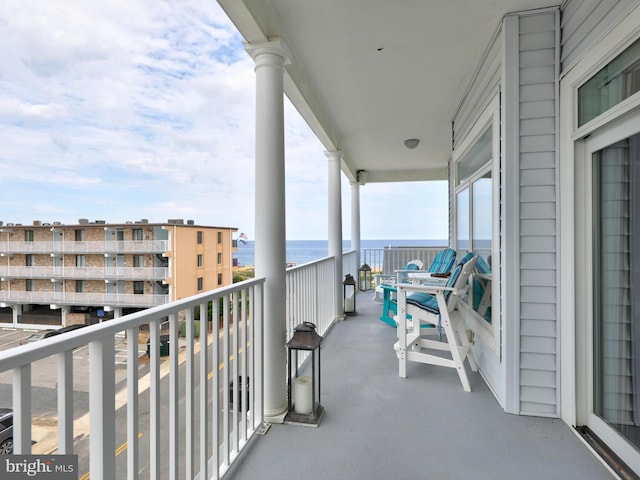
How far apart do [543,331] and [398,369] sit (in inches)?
49.7

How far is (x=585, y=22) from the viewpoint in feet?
6.30

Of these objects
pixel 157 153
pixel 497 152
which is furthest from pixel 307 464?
pixel 157 153

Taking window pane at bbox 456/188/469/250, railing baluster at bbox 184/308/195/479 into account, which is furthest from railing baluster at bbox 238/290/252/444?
window pane at bbox 456/188/469/250

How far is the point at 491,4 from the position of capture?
2.18m

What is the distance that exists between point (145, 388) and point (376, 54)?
285cm

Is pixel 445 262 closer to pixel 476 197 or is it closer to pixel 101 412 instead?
pixel 476 197

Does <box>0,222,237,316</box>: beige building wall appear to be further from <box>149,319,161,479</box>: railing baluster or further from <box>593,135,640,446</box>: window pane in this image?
<box>593,135,640,446</box>: window pane

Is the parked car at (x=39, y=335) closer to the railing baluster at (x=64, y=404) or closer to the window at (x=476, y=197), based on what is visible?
the railing baluster at (x=64, y=404)

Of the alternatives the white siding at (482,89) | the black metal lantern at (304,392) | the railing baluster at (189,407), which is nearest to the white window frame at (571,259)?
the white siding at (482,89)

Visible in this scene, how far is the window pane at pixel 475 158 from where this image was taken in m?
2.90

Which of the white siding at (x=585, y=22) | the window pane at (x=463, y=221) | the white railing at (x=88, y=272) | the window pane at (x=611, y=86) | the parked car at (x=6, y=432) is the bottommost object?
the parked car at (x=6, y=432)

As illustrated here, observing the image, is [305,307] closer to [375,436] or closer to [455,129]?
[375,436]

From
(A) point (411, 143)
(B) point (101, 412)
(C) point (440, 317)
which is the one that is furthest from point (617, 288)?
(A) point (411, 143)

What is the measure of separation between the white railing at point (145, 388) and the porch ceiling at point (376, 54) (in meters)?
1.72
